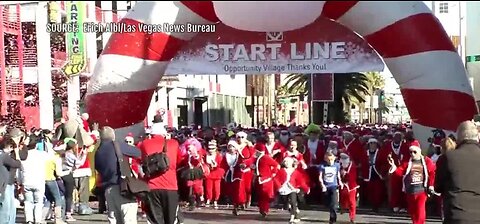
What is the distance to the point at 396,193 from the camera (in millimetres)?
12391

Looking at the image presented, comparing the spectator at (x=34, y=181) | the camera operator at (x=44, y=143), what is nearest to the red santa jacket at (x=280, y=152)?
the camera operator at (x=44, y=143)

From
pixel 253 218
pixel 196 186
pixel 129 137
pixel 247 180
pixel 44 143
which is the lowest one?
pixel 253 218

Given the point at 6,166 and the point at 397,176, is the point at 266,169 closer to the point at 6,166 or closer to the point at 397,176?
the point at 397,176

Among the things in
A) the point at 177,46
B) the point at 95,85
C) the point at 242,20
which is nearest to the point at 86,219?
the point at 95,85

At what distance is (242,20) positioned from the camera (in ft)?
19.8

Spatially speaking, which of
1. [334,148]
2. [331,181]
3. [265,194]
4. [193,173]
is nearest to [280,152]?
[265,194]

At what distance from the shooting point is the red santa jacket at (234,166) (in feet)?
41.8

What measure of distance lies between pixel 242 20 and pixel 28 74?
1540 cm

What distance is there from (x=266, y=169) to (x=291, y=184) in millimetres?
714

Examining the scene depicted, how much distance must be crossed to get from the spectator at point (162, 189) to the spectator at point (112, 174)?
0.17 meters

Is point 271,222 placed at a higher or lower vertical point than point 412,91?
lower

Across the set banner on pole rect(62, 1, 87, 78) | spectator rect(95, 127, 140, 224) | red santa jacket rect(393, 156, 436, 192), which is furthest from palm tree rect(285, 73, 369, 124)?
spectator rect(95, 127, 140, 224)

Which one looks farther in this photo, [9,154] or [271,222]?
[271,222]

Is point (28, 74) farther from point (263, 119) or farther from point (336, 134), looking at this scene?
point (263, 119)
